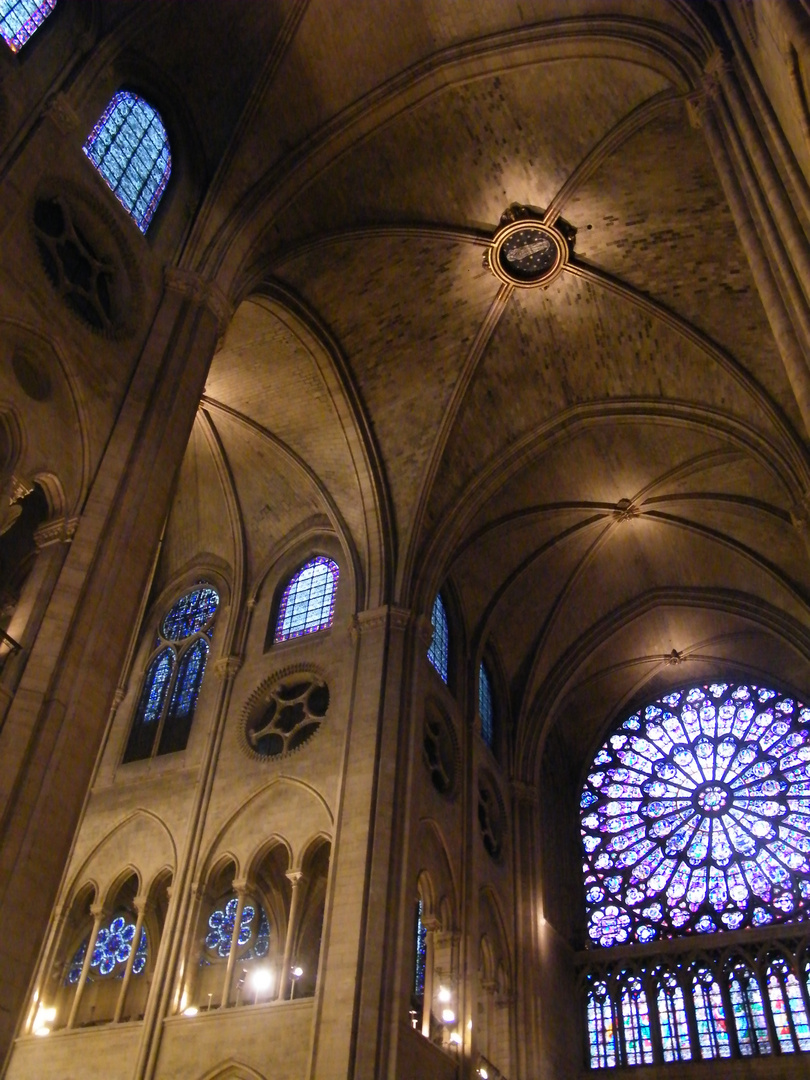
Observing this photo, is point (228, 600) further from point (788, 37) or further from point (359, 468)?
point (788, 37)

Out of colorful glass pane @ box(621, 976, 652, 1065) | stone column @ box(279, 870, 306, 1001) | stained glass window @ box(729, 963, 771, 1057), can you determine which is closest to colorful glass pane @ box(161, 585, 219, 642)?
stone column @ box(279, 870, 306, 1001)

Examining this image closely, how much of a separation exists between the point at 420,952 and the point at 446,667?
18.4 feet

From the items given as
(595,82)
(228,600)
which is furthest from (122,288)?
(228,600)

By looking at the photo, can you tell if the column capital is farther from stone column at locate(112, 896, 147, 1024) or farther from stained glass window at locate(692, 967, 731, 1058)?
stained glass window at locate(692, 967, 731, 1058)

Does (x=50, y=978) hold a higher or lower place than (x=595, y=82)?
lower

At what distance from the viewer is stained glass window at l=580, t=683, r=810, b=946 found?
21.0 m

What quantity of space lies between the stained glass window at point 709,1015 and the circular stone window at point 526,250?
45.6ft

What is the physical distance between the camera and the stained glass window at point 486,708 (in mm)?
22016

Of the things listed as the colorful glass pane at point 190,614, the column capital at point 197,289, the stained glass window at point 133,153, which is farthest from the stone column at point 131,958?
the stained glass window at point 133,153

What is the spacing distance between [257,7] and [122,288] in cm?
507

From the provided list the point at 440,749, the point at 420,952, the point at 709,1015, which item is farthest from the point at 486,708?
the point at 709,1015

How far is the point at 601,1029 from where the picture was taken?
20703mm

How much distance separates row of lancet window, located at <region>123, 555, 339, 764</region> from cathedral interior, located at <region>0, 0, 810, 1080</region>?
0.09 m

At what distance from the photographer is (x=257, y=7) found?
1392cm
